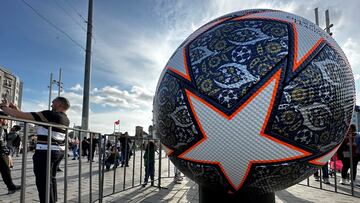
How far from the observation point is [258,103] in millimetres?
1923

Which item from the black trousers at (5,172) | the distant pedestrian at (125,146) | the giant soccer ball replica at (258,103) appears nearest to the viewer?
the giant soccer ball replica at (258,103)

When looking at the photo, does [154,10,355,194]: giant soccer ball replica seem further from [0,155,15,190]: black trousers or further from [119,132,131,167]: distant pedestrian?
[0,155,15,190]: black trousers

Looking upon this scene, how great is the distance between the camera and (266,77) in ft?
6.40

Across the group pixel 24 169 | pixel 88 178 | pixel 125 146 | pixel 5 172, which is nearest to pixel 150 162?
pixel 125 146

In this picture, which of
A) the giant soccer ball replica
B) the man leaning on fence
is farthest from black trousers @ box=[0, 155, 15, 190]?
the giant soccer ball replica

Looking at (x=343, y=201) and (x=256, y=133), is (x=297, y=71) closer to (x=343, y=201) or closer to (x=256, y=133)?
(x=256, y=133)

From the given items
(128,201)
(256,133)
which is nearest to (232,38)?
(256,133)

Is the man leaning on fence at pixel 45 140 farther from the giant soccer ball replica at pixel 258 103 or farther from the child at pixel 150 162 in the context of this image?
the child at pixel 150 162

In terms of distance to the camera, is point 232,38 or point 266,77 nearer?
point 266,77

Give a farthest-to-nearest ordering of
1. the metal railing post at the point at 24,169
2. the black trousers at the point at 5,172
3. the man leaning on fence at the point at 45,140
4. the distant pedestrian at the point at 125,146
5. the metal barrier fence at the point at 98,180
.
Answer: the distant pedestrian at the point at 125,146
the black trousers at the point at 5,172
the man leaning on fence at the point at 45,140
the metal barrier fence at the point at 98,180
the metal railing post at the point at 24,169

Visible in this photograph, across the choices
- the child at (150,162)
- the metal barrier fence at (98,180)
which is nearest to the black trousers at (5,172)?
the metal barrier fence at (98,180)

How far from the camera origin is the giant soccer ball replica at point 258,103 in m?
1.93

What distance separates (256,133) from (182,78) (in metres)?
0.75

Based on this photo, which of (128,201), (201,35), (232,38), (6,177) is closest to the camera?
(232,38)
